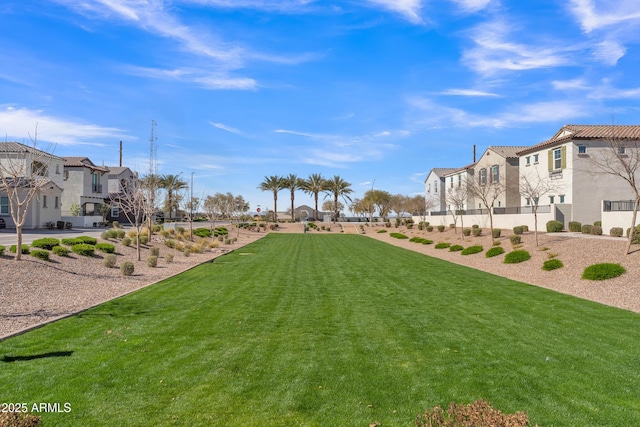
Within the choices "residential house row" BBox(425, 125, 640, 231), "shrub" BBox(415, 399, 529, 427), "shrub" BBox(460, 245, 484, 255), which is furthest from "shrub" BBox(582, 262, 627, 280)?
"residential house row" BBox(425, 125, 640, 231)

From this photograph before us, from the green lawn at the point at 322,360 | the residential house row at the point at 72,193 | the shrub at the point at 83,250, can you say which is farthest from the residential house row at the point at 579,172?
the residential house row at the point at 72,193

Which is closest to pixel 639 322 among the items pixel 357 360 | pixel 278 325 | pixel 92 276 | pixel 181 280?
pixel 357 360

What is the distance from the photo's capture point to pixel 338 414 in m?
5.43

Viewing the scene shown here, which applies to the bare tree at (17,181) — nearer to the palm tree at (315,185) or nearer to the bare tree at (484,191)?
the bare tree at (484,191)

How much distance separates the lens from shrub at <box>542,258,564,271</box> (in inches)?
746

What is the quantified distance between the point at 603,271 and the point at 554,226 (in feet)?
54.1

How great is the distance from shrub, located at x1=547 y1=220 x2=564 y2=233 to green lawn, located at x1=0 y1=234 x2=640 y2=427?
780 inches

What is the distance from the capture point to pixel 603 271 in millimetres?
15953

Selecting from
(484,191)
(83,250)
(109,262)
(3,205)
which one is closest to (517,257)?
(484,191)

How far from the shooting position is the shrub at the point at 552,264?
19.0m

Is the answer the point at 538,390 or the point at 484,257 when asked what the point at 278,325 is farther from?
the point at 484,257

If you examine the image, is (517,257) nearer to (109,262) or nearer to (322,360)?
(322,360)

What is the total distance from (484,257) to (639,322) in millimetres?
16252

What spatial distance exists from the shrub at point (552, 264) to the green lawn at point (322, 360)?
5943 millimetres
